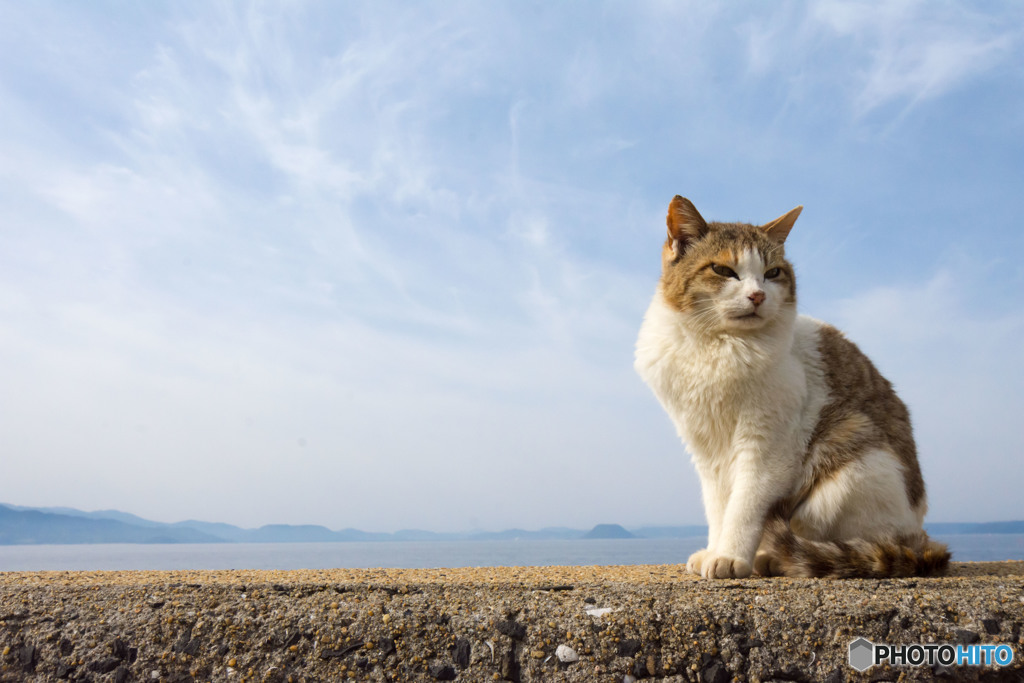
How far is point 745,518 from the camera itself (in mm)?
3133

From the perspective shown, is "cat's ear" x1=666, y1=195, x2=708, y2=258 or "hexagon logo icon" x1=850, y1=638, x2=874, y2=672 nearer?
"hexagon logo icon" x1=850, y1=638, x2=874, y2=672

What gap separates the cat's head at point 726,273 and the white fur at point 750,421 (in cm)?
1

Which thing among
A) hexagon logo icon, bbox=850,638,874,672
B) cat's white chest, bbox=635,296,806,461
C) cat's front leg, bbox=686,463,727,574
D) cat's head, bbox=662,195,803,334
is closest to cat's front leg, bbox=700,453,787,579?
cat's white chest, bbox=635,296,806,461

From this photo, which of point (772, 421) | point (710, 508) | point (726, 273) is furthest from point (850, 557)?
point (726, 273)

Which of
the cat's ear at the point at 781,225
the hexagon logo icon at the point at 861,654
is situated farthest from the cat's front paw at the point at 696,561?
the cat's ear at the point at 781,225

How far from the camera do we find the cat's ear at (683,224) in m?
3.46

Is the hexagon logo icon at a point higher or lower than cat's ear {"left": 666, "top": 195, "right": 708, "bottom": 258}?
lower

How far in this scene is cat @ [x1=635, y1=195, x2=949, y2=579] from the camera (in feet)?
10.0

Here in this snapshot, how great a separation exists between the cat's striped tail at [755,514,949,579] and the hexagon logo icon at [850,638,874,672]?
41 cm

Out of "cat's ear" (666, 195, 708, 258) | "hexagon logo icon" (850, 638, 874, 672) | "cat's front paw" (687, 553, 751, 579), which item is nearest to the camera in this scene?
"hexagon logo icon" (850, 638, 874, 672)

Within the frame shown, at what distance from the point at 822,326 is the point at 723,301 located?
37.5 inches

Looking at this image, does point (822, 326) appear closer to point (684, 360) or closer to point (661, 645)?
point (684, 360)

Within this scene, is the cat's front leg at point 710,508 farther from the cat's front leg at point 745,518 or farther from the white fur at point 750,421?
the cat's front leg at point 745,518

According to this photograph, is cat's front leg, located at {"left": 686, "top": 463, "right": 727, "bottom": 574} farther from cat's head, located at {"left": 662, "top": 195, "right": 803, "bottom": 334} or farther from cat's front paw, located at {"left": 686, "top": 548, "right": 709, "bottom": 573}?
cat's head, located at {"left": 662, "top": 195, "right": 803, "bottom": 334}
